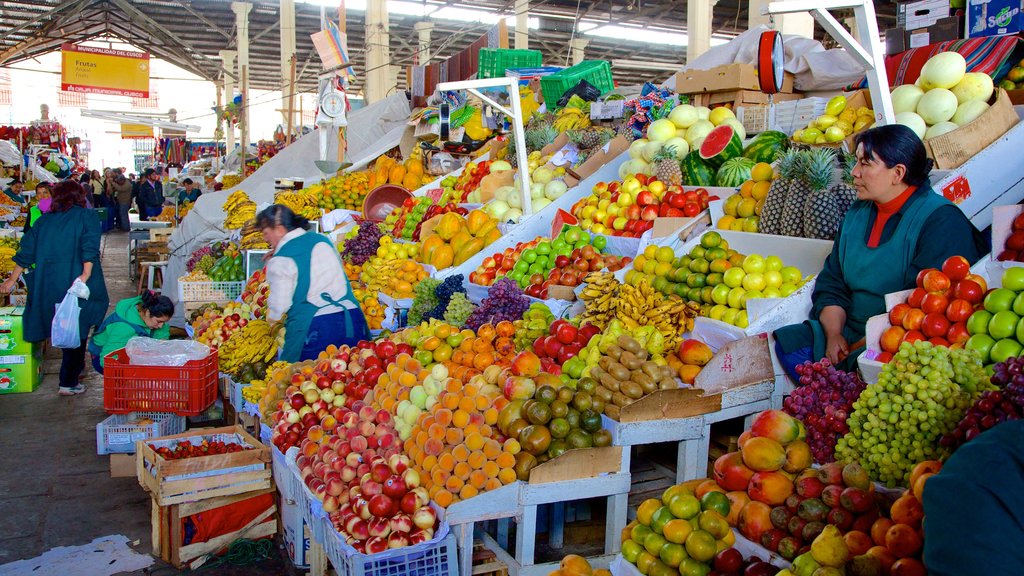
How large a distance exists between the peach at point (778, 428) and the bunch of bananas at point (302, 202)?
6.57 meters

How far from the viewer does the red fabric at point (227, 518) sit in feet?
11.3

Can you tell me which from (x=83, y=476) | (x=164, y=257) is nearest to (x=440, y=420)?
(x=83, y=476)

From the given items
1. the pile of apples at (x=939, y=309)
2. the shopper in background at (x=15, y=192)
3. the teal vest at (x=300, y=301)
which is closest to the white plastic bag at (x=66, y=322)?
the teal vest at (x=300, y=301)

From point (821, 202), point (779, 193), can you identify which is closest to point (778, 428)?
point (821, 202)

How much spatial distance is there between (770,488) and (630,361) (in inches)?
37.6

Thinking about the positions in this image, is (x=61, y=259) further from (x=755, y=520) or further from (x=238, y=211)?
(x=755, y=520)

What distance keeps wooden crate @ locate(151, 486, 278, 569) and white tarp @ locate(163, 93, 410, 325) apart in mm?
5427

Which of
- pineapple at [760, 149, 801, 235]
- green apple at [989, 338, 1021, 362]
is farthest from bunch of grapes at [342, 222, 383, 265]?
green apple at [989, 338, 1021, 362]

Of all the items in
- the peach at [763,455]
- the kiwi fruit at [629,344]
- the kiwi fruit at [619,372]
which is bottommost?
the peach at [763,455]

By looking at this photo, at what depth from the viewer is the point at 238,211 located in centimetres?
902

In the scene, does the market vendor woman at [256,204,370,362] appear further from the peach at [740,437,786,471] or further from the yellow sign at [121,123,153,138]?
the yellow sign at [121,123,153,138]

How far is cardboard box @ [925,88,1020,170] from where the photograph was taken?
135 inches

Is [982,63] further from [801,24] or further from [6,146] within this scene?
[6,146]

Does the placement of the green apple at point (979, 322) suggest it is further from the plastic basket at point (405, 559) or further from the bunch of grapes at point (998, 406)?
the plastic basket at point (405, 559)
